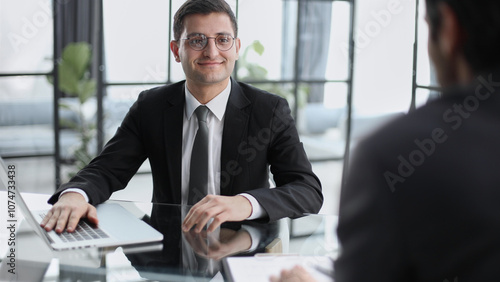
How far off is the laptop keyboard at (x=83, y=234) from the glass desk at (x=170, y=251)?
7 cm

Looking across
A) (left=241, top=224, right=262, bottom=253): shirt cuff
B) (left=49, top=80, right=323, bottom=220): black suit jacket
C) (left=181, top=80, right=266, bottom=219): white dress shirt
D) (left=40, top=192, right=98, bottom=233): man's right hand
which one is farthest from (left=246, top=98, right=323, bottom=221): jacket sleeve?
(left=40, top=192, right=98, bottom=233): man's right hand

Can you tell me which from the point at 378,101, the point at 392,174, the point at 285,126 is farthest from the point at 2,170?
the point at 378,101

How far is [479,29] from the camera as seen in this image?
29.7 inches

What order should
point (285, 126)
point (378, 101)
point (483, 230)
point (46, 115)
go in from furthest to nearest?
point (378, 101)
point (46, 115)
point (285, 126)
point (483, 230)

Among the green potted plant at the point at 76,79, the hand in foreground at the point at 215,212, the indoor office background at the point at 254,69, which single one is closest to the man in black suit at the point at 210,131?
the hand in foreground at the point at 215,212

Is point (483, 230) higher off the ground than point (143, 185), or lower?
higher

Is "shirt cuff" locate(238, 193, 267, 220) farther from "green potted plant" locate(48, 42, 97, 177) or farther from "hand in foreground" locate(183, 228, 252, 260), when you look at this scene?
"green potted plant" locate(48, 42, 97, 177)

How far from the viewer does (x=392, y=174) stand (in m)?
0.79

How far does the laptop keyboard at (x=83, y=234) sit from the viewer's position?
5.83 feet

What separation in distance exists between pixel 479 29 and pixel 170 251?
1.18m

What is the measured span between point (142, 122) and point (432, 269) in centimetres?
186

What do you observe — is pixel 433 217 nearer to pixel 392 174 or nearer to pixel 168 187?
pixel 392 174

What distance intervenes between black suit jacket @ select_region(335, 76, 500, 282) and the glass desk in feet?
2.60

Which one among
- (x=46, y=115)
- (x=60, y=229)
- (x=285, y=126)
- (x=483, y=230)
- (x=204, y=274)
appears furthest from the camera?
(x=46, y=115)
